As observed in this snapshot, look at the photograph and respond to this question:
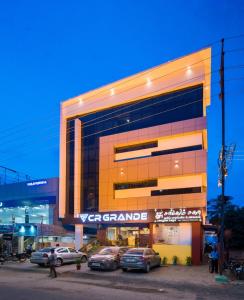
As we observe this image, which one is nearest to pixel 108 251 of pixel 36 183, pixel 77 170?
pixel 77 170

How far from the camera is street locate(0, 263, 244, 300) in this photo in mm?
18372

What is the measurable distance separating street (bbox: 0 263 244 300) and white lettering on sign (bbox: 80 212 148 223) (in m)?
14.3

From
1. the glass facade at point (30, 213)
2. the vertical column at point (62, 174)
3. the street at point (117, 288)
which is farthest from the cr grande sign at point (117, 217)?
the street at point (117, 288)

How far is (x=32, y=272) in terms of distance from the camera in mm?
30266

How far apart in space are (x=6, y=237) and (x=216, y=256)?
70.4 ft

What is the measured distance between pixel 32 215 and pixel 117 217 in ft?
81.0

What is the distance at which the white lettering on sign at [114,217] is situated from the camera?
42.7 m

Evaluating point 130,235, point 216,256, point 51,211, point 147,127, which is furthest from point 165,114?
point 216,256

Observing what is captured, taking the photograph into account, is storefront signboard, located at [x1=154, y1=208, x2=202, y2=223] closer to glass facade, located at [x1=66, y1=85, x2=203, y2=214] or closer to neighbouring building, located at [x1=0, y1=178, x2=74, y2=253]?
neighbouring building, located at [x1=0, y1=178, x2=74, y2=253]

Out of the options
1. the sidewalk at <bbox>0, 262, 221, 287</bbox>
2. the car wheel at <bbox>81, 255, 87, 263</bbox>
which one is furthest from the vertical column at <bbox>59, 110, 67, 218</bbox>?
the sidewalk at <bbox>0, 262, 221, 287</bbox>

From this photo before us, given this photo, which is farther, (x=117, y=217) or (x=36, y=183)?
(x=36, y=183)

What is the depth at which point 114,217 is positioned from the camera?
46406 millimetres

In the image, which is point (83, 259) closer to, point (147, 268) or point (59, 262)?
point (59, 262)

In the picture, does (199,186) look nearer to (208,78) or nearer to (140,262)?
(208,78)
